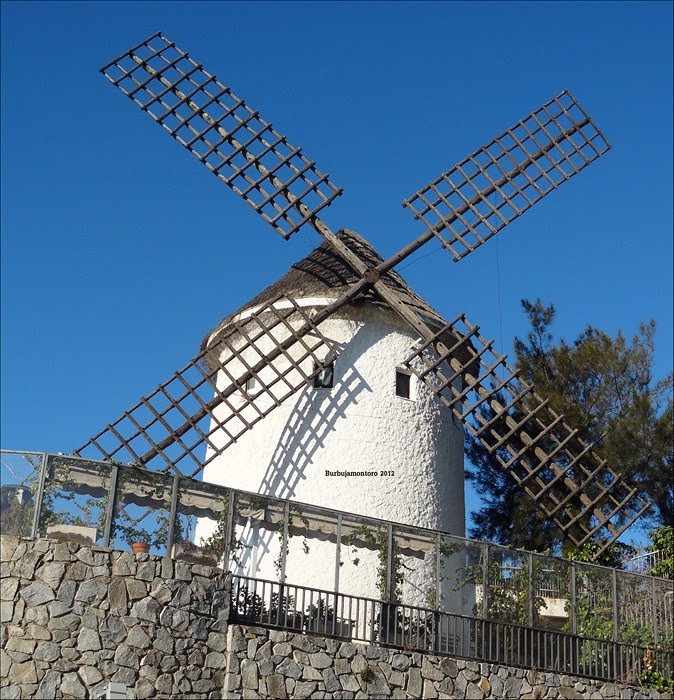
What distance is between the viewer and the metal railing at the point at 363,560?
1125cm

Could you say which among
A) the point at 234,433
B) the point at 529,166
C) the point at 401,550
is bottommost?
the point at 401,550

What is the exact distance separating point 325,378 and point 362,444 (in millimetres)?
1113

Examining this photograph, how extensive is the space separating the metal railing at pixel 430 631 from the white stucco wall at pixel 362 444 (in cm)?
204

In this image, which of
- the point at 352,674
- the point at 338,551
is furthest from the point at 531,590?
the point at 352,674

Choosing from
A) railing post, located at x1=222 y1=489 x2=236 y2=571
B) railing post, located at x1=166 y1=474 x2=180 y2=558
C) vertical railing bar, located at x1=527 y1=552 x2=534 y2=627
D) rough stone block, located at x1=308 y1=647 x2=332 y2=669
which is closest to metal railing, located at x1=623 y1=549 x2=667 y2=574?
vertical railing bar, located at x1=527 y1=552 x2=534 y2=627

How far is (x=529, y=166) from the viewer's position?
57.0 ft

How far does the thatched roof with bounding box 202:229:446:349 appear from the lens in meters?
16.0

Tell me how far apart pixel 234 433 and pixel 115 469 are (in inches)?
184

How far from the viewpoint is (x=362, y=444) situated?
15.3 meters

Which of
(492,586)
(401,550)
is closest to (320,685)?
(401,550)

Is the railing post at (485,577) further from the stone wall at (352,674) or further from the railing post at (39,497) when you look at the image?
the railing post at (39,497)

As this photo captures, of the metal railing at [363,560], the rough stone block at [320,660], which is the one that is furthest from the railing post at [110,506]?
the rough stone block at [320,660]

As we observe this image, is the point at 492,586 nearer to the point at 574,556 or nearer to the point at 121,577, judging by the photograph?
the point at 574,556

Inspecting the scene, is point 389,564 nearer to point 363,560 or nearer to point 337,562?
point 363,560
